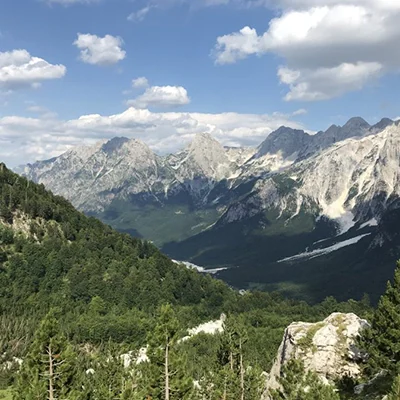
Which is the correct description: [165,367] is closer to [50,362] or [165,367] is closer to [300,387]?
[50,362]

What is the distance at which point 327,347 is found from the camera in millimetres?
60219

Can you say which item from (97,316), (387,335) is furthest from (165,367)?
(97,316)

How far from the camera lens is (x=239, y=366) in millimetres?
74312

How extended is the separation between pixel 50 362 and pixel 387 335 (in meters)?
38.4

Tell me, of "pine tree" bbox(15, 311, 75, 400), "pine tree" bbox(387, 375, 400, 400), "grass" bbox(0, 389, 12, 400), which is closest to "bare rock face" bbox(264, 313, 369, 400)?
"pine tree" bbox(387, 375, 400, 400)

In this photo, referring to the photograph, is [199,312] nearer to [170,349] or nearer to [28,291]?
[28,291]

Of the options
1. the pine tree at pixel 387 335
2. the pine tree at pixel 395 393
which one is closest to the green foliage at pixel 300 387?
the pine tree at pixel 395 393

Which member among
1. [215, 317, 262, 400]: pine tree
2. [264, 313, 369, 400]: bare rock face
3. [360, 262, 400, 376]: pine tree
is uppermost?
[360, 262, 400, 376]: pine tree

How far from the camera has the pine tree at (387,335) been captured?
4953cm

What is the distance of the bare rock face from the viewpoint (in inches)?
2306

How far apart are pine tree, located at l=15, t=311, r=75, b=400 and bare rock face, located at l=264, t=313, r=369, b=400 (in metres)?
28.0

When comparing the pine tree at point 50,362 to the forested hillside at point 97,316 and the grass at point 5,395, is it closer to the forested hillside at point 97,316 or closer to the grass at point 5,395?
the forested hillside at point 97,316

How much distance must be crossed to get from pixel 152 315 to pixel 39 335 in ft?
465

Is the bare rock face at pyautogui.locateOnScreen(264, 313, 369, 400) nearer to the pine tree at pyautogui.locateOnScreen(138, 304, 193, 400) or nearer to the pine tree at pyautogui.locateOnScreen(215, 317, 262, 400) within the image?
the pine tree at pyautogui.locateOnScreen(215, 317, 262, 400)
